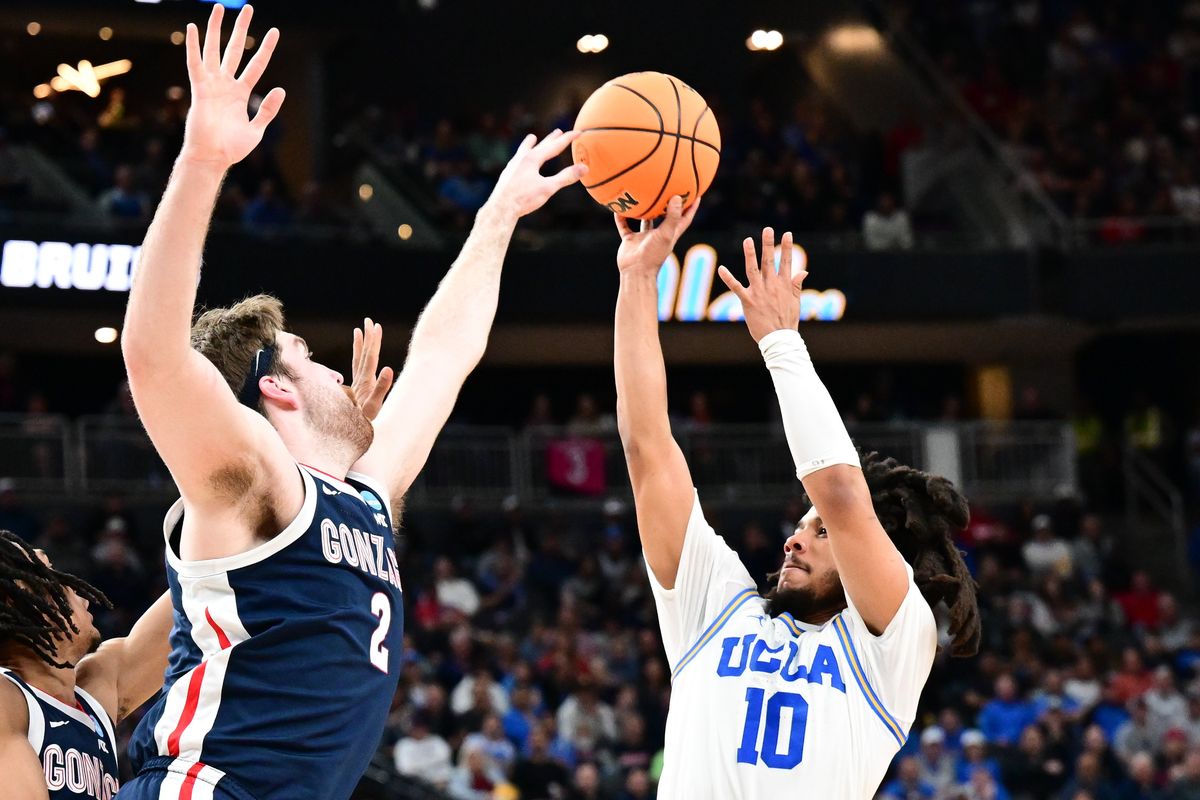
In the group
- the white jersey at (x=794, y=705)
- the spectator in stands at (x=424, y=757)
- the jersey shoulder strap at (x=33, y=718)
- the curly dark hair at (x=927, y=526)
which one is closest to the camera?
the jersey shoulder strap at (x=33, y=718)

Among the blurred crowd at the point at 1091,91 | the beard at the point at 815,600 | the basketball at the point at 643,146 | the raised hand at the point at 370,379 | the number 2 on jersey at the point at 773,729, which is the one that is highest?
the blurred crowd at the point at 1091,91

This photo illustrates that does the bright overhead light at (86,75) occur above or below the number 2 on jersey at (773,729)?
above

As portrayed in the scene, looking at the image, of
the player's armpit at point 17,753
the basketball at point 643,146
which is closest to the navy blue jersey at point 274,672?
the player's armpit at point 17,753

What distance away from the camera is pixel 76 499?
1612 cm

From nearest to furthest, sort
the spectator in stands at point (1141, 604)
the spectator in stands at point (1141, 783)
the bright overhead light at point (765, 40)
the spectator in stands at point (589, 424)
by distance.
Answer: the spectator in stands at point (1141, 783), the spectator in stands at point (1141, 604), the spectator in stands at point (589, 424), the bright overhead light at point (765, 40)

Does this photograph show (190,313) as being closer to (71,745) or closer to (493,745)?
(71,745)

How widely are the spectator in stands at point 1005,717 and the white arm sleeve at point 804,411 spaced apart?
11.1 meters

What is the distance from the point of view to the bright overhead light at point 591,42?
79.5ft

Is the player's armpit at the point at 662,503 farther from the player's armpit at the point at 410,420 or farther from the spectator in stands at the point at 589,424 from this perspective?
the spectator in stands at the point at 589,424

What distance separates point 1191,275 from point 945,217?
324 cm

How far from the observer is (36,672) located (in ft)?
13.5

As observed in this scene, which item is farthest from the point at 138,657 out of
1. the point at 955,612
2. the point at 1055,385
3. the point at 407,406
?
the point at 1055,385

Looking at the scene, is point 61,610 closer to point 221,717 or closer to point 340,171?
point 221,717

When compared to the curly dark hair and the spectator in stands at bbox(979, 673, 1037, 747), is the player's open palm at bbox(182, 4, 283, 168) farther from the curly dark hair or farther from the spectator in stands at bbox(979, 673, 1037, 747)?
the spectator in stands at bbox(979, 673, 1037, 747)
